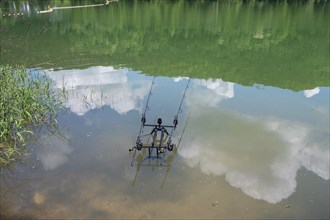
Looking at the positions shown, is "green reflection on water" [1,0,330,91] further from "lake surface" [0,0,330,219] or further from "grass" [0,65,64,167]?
"grass" [0,65,64,167]

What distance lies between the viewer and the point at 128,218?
785cm

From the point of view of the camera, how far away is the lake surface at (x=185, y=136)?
27.7ft

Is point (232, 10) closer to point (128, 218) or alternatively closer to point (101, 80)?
point (101, 80)

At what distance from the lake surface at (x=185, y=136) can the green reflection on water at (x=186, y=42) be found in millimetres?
211

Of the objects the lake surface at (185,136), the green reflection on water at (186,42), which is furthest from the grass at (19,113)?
the green reflection on water at (186,42)

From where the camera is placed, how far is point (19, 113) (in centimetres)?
1138

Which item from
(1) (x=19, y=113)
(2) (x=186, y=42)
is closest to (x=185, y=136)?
(1) (x=19, y=113)

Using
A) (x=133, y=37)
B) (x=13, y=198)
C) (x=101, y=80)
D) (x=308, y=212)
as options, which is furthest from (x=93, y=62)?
(x=308, y=212)

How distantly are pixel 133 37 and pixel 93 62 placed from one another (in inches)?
428

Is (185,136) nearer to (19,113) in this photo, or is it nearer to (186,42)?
(19,113)

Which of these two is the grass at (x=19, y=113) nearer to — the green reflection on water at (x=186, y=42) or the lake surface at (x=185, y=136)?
the lake surface at (x=185, y=136)

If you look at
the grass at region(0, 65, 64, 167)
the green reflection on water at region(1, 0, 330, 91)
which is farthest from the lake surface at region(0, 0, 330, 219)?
the grass at region(0, 65, 64, 167)

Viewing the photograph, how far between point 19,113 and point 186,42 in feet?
70.3

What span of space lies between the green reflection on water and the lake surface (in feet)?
0.69
